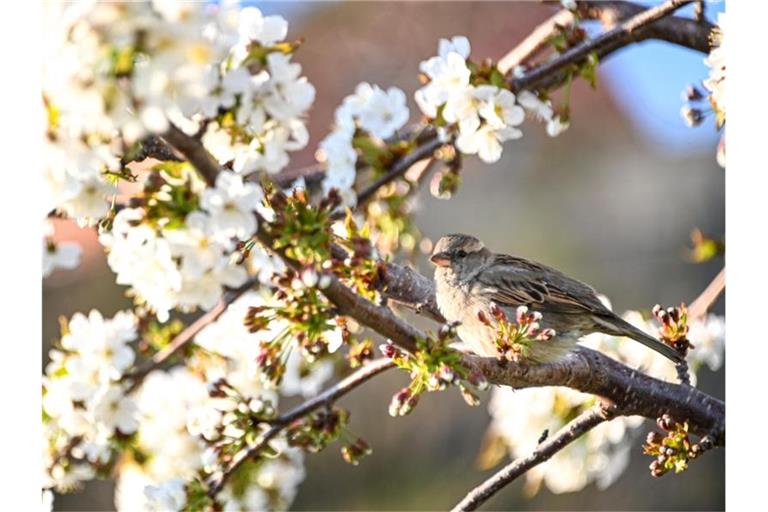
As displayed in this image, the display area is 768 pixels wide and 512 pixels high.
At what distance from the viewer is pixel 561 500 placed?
2447 mm

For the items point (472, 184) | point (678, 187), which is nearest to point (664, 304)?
point (678, 187)

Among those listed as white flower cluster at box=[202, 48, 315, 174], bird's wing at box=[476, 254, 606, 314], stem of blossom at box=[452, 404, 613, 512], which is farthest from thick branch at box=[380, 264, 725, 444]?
white flower cluster at box=[202, 48, 315, 174]

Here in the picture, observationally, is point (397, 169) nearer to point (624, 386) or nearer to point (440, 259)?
point (440, 259)

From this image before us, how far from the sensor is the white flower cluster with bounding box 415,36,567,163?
3.77 ft

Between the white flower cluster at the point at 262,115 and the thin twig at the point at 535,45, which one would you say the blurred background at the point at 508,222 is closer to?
the thin twig at the point at 535,45

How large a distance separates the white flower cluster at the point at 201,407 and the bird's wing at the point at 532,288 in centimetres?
30

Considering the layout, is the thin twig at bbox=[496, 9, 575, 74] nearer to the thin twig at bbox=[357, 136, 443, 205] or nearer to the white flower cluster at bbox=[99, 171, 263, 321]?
the thin twig at bbox=[357, 136, 443, 205]

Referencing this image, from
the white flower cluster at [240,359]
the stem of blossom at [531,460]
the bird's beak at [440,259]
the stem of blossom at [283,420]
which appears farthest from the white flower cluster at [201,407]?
the stem of blossom at [531,460]

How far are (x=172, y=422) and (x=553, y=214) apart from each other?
168 centimetres

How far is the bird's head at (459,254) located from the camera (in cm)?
137

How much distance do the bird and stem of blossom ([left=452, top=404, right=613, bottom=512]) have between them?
4.8 inches

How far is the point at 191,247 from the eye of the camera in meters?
0.80

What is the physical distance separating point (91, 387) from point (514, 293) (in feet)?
1.98

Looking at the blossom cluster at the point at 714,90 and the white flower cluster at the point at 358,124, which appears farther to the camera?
the white flower cluster at the point at 358,124
